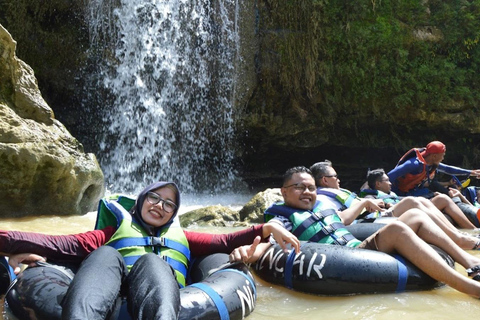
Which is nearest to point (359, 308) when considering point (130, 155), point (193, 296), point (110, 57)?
point (193, 296)

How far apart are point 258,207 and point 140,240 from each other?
424cm

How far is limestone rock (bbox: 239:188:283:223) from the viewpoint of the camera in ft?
22.5

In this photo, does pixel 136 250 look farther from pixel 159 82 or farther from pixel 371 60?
pixel 371 60

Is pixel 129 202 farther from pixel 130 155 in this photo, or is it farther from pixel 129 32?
pixel 129 32

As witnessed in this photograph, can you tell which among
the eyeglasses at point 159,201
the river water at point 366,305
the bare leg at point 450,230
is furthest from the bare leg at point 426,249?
the eyeglasses at point 159,201

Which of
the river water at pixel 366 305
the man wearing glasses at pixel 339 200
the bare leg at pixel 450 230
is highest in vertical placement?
the man wearing glasses at pixel 339 200

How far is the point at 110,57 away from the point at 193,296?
9700 mm

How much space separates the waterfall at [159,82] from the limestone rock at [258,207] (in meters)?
4.40

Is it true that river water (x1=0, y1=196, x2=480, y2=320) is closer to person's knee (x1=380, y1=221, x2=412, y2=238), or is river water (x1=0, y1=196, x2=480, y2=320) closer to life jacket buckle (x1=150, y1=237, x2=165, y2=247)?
person's knee (x1=380, y1=221, x2=412, y2=238)

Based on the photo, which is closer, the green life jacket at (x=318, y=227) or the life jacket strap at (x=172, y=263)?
the life jacket strap at (x=172, y=263)

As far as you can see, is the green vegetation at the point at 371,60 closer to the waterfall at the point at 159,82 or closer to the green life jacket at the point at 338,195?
the waterfall at the point at 159,82

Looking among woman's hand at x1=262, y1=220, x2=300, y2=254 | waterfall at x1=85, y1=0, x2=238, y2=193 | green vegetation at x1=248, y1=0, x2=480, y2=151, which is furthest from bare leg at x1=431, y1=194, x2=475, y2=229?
waterfall at x1=85, y1=0, x2=238, y2=193

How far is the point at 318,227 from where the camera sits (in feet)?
12.0

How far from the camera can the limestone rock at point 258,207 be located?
6.84 meters
